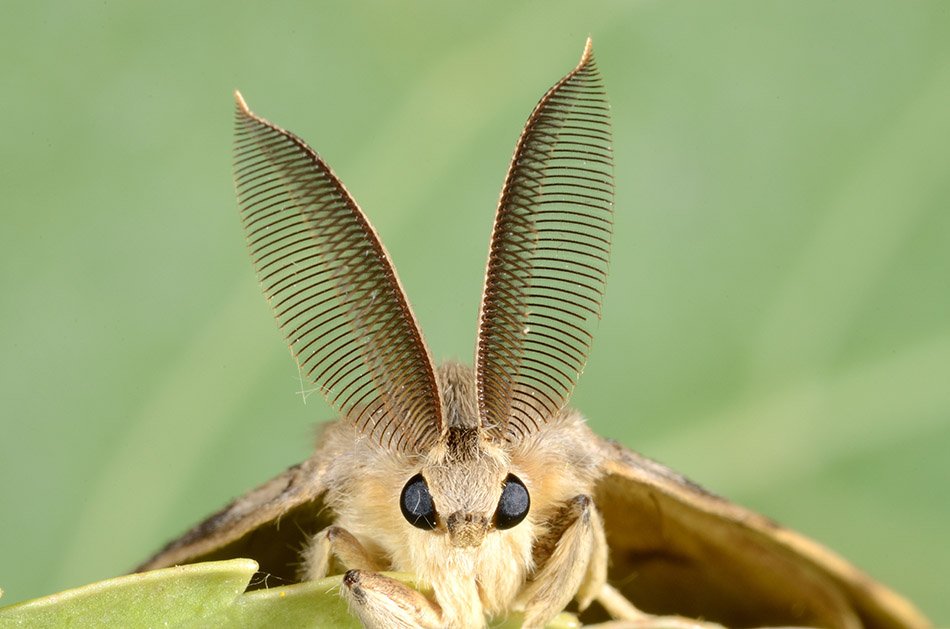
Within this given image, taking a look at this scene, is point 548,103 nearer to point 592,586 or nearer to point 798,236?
point 592,586

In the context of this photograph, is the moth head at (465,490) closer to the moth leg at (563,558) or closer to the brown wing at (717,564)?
the moth leg at (563,558)

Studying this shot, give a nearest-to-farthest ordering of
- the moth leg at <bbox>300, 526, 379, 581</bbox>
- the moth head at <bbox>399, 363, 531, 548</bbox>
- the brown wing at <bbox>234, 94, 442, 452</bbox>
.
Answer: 1. the brown wing at <bbox>234, 94, 442, 452</bbox>
2. the moth head at <bbox>399, 363, 531, 548</bbox>
3. the moth leg at <bbox>300, 526, 379, 581</bbox>

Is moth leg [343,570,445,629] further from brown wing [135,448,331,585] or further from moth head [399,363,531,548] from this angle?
brown wing [135,448,331,585]

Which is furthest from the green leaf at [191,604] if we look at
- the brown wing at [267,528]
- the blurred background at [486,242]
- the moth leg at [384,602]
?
the blurred background at [486,242]

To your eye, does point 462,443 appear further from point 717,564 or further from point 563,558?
point 717,564

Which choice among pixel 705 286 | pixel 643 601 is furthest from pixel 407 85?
pixel 643 601

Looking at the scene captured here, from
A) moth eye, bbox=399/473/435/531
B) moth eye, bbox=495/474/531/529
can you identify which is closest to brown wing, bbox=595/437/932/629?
moth eye, bbox=495/474/531/529

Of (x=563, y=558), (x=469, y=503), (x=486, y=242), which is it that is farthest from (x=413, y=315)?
(x=486, y=242)
